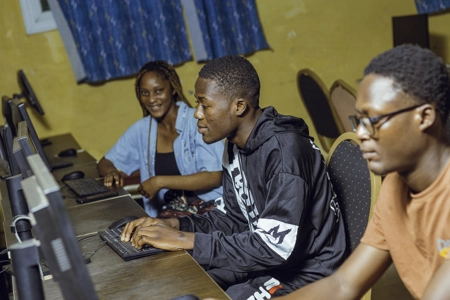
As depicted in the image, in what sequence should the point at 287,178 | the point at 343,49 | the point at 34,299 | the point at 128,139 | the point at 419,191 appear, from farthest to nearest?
the point at 343,49 → the point at 128,139 → the point at 287,178 → the point at 419,191 → the point at 34,299

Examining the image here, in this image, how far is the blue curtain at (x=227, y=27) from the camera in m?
4.51

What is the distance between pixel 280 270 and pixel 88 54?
2.69m

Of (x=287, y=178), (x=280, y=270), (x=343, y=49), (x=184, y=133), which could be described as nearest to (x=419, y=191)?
→ (x=287, y=178)

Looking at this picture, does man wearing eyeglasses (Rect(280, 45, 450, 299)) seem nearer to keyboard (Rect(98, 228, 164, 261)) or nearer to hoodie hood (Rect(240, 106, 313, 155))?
hoodie hood (Rect(240, 106, 313, 155))

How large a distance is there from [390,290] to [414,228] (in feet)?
5.81

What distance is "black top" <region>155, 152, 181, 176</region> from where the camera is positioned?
10.6 feet

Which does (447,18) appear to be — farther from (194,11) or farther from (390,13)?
(194,11)

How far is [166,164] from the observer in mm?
3234

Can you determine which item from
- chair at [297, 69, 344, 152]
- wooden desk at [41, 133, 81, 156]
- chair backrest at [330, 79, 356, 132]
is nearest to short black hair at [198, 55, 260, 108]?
chair backrest at [330, 79, 356, 132]

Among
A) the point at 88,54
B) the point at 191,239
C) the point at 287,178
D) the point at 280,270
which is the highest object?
the point at 88,54

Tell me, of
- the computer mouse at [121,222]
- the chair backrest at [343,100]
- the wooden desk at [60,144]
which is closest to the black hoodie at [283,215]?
the computer mouse at [121,222]

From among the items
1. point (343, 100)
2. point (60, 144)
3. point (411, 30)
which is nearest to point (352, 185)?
point (343, 100)

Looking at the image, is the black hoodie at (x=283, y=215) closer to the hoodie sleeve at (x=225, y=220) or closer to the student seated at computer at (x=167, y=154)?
the hoodie sleeve at (x=225, y=220)

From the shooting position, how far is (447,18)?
5180 mm
